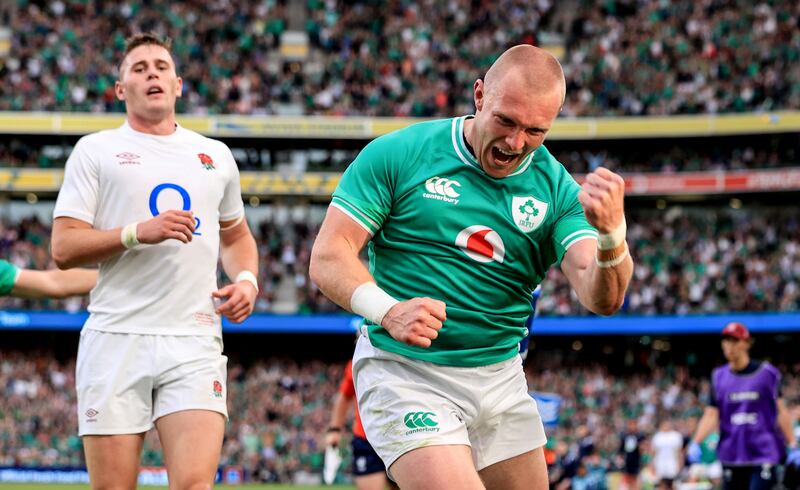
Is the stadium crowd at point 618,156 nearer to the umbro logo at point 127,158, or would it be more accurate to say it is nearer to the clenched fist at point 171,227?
the umbro logo at point 127,158

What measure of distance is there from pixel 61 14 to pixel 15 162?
5.65 meters

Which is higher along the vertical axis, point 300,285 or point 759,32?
point 759,32

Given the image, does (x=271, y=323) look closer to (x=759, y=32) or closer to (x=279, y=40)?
(x=279, y=40)

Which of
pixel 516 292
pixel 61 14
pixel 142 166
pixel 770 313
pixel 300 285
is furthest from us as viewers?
pixel 61 14

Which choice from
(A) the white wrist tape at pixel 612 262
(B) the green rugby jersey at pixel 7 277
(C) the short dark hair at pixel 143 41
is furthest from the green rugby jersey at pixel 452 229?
(B) the green rugby jersey at pixel 7 277

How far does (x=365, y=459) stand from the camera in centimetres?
917

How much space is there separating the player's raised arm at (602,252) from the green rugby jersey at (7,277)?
2939mm

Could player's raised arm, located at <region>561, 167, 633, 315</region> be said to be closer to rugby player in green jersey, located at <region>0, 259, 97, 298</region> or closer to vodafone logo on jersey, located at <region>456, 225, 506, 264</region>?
vodafone logo on jersey, located at <region>456, 225, 506, 264</region>

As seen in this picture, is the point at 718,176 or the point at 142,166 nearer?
the point at 142,166

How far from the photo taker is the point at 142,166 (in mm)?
5656

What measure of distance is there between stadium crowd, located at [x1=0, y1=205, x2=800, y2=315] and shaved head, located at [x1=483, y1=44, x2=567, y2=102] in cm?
3254

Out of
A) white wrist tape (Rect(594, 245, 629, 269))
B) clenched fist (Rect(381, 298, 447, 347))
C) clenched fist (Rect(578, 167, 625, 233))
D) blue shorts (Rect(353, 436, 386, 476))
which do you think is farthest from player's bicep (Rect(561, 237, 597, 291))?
blue shorts (Rect(353, 436, 386, 476))

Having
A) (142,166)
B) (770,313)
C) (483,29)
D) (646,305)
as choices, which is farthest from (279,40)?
(142,166)

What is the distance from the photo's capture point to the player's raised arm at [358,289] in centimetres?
389
